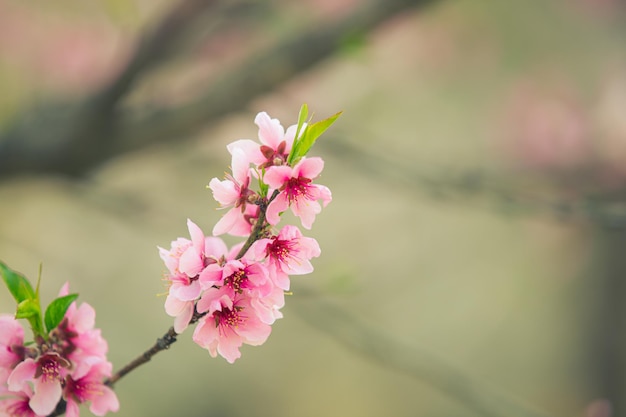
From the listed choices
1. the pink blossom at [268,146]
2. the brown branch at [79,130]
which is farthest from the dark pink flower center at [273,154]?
the brown branch at [79,130]

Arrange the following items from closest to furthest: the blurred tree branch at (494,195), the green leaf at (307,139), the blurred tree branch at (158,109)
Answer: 1. the green leaf at (307,139)
2. the blurred tree branch at (494,195)
3. the blurred tree branch at (158,109)

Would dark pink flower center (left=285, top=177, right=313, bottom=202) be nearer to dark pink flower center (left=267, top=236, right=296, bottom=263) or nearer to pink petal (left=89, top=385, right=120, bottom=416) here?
dark pink flower center (left=267, top=236, right=296, bottom=263)

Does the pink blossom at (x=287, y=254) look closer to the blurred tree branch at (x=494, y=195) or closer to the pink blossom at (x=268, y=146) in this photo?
the pink blossom at (x=268, y=146)

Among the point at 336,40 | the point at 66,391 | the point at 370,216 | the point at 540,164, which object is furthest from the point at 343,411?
the point at 66,391

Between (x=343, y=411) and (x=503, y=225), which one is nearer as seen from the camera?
(x=503, y=225)

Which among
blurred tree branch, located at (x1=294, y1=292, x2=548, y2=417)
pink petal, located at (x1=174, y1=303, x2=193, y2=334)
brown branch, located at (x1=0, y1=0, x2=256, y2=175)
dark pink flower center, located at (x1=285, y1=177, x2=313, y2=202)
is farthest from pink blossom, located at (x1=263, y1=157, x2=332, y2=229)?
A: brown branch, located at (x1=0, y1=0, x2=256, y2=175)

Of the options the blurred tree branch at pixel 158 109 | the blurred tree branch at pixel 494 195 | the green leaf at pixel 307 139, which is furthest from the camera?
the blurred tree branch at pixel 158 109

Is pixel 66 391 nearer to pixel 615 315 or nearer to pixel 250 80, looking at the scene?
pixel 250 80
